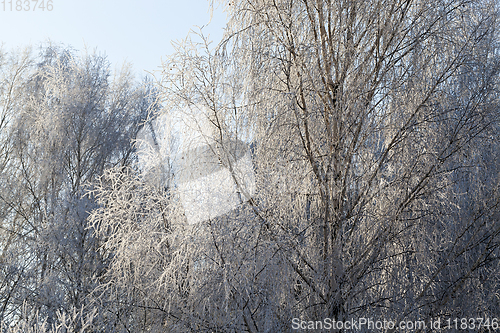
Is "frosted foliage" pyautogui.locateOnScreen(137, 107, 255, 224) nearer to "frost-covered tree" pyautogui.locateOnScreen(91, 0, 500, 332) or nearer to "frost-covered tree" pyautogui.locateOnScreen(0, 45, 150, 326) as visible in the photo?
"frost-covered tree" pyautogui.locateOnScreen(91, 0, 500, 332)

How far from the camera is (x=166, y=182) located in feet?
10.7

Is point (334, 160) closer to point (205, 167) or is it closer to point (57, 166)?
point (205, 167)

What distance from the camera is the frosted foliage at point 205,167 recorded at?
2602mm

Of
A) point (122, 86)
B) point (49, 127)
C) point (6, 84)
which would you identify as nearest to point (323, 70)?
point (49, 127)

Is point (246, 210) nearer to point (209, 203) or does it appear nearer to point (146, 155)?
point (209, 203)

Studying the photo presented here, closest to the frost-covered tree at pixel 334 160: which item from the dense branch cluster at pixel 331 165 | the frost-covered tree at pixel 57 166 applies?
the dense branch cluster at pixel 331 165

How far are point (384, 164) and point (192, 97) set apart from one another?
1.42 m

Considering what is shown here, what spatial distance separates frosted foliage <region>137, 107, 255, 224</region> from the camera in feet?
8.54

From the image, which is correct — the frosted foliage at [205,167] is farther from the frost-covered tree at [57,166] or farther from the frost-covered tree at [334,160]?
the frost-covered tree at [57,166]

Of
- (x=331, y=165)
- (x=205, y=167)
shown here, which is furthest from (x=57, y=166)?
(x=331, y=165)

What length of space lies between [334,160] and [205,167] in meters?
0.86

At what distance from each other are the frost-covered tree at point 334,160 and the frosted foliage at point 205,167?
→ 44 mm

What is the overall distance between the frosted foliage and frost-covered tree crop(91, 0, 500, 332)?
0.04m

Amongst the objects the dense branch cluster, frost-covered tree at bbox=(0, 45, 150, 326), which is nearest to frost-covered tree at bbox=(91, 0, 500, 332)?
the dense branch cluster
